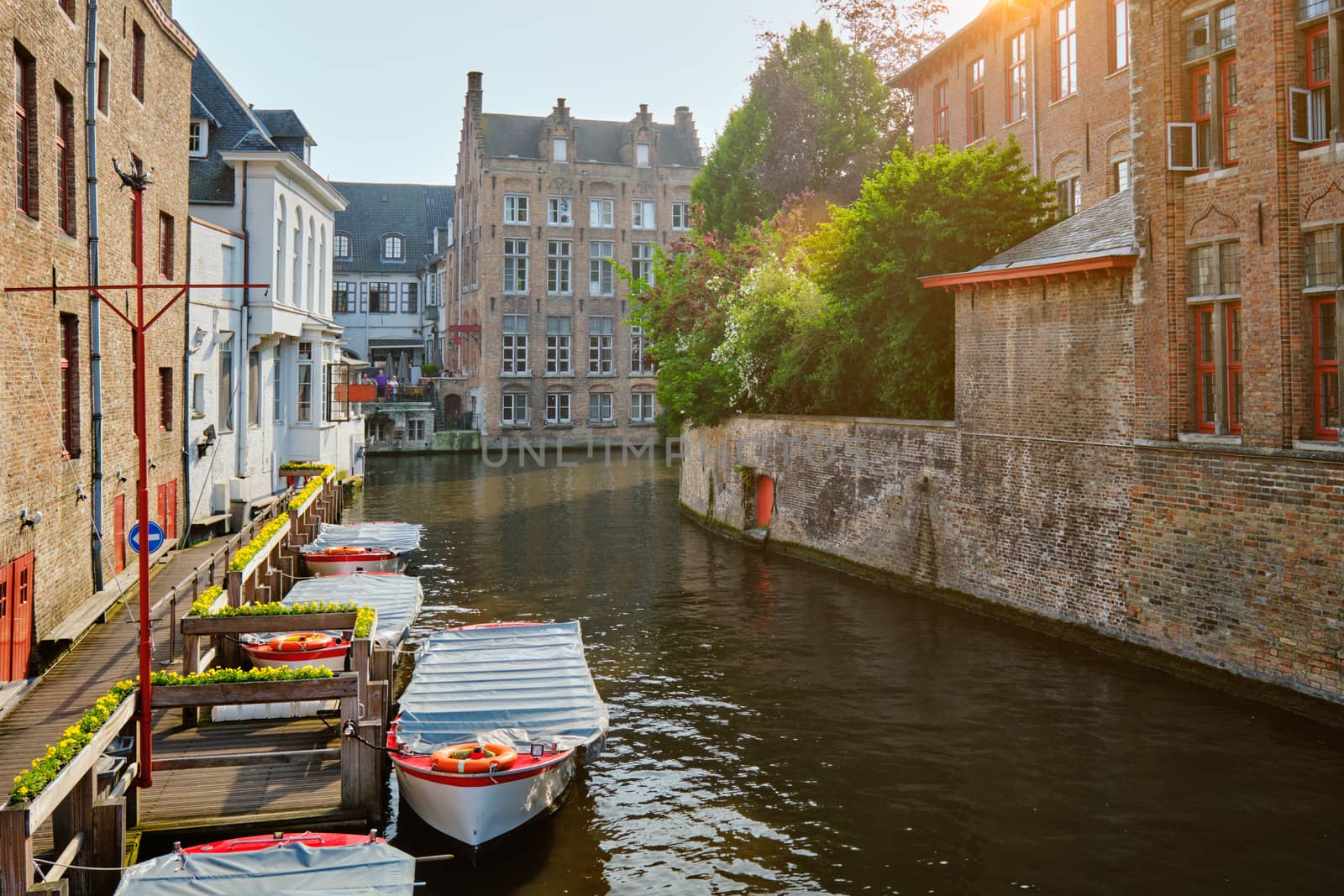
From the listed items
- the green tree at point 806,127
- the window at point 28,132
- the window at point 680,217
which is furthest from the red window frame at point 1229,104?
the window at point 680,217

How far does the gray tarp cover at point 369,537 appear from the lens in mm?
24969

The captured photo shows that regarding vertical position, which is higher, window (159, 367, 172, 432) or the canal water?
window (159, 367, 172, 432)

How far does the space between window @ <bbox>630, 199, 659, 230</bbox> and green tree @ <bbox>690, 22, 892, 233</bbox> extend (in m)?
17.6

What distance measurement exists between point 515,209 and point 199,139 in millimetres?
33758

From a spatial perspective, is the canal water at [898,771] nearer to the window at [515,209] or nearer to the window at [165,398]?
the window at [165,398]

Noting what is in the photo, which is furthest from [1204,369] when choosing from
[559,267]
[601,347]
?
[601,347]

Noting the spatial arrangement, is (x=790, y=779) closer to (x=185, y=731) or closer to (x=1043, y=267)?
(x=185, y=731)

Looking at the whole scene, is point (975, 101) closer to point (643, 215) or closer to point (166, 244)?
point (166, 244)

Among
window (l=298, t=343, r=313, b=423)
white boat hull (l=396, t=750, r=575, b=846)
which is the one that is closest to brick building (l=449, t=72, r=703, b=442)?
window (l=298, t=343, r=313, b=423)

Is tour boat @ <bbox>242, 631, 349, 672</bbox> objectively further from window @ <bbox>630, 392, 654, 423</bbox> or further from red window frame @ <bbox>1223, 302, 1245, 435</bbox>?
window @ <bbox>630, 392, 654, 423</bbox>

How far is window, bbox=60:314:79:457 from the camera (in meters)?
15.6

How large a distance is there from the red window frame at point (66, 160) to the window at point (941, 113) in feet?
78.2

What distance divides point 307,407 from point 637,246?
1320 inches

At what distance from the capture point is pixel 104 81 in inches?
695
